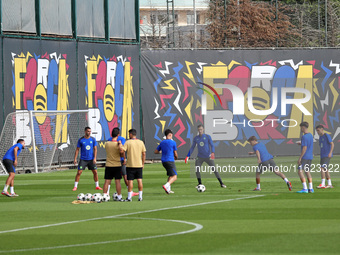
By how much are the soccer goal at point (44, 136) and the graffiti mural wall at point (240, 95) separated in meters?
5.40

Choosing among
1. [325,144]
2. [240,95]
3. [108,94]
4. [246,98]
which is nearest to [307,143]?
[325,144]

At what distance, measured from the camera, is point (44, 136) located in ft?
120

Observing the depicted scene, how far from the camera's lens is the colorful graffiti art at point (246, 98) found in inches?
1695

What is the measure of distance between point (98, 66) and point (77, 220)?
24.6m

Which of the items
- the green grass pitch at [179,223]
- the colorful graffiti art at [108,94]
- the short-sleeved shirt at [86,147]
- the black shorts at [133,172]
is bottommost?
the green grass pitch at [179,223]

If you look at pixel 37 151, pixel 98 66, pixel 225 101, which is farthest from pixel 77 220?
pixel 225 101

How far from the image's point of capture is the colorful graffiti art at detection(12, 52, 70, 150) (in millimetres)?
35906

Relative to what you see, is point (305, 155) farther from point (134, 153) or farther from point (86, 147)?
point (86, 147)

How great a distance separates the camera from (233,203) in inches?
776

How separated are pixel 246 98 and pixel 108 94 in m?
8.64

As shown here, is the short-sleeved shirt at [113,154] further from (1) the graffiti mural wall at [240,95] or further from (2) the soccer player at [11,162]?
(1) the graffiti mural wall at [240,95]

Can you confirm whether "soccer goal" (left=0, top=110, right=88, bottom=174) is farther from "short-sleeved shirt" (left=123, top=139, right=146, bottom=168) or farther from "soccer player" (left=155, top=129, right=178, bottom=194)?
"short-sleeved shirt" (left=123, top=139, right=146, bottom=168)

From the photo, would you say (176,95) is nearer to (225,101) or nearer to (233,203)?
(225,101)

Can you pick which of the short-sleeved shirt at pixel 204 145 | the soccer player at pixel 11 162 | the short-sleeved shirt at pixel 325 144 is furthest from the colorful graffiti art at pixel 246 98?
the soccer player at pixel 11 162
